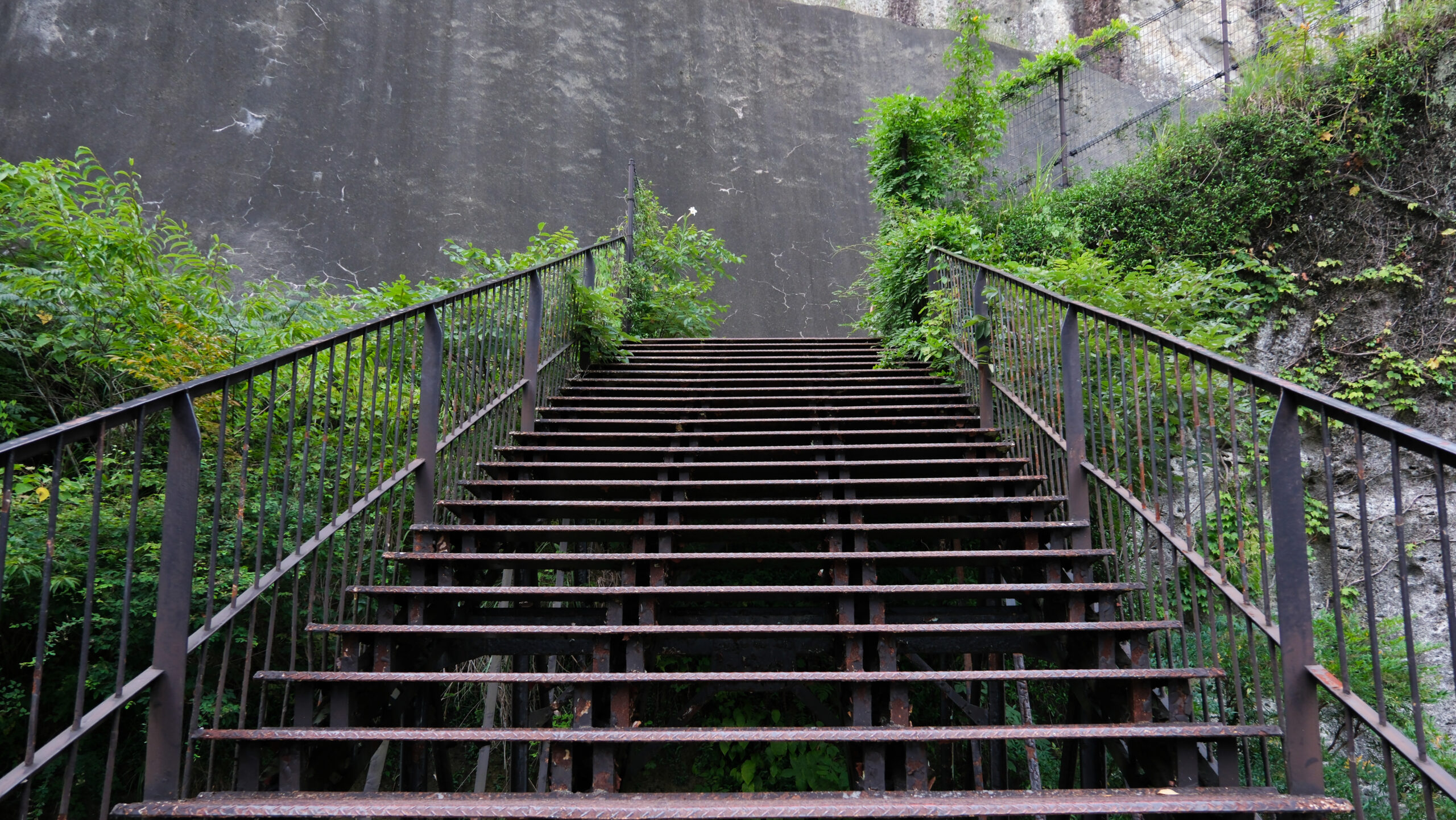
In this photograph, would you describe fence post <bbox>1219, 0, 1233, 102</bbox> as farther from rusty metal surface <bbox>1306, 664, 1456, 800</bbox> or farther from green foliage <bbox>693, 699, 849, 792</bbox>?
rusty metal surface <bbox>1306, 664, 1456, 800</bbox>

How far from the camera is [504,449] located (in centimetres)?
403

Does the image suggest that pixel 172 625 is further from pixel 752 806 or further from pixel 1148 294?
pixel 1148 294

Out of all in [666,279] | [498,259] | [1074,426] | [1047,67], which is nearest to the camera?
[1074,426]

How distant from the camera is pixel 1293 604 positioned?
6.41 ft

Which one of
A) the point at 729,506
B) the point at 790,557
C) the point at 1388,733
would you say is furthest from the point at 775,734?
the point at 1388,733

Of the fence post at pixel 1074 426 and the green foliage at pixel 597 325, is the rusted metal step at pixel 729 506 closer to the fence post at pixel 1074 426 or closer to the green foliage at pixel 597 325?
the fence post at pixel 1074 426

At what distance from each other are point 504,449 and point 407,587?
4.30ft

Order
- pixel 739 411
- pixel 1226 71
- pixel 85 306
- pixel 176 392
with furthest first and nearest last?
pixel 1226 71 < pixel 739 411 < pixel 85 306 < pixel 176 392

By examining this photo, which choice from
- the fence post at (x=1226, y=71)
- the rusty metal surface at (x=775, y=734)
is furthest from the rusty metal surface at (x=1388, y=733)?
the fence post at (x=1226, y=71)

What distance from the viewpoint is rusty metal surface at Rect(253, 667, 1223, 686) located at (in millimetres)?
2373

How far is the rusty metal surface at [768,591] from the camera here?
2.77 m

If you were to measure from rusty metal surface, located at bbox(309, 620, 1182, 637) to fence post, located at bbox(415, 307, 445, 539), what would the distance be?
626 mm

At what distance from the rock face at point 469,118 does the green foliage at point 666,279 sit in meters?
1.90

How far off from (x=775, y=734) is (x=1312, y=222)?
685 cm
